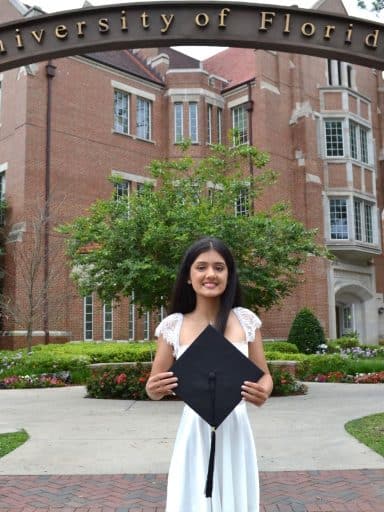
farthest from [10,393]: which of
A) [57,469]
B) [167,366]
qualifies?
[167,366]

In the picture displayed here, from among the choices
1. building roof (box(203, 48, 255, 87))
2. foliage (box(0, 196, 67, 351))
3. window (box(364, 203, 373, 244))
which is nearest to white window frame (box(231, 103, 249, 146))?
building roof (box(203, 48, 255, 87))

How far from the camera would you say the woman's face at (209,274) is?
2746 mm

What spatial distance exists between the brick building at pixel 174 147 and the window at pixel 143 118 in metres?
0.05

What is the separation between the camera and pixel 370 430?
7477 mm

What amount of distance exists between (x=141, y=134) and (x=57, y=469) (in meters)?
19.9

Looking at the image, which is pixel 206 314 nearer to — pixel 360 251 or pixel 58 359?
pixel 58 359

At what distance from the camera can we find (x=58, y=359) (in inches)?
565

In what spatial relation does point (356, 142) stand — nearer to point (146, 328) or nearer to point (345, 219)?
point (345, 219)

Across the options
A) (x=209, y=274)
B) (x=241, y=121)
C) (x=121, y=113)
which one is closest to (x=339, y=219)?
(x=241, y=121)

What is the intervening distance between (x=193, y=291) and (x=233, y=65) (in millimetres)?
26842

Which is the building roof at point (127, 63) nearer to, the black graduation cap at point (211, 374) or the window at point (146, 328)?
the window at point (146, 328)

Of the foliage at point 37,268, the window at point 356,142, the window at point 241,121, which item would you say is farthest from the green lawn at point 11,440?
the window at point 356,142

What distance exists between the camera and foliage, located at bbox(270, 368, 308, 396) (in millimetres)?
11430

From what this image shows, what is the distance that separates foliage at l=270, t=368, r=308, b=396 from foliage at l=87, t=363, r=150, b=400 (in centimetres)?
250
